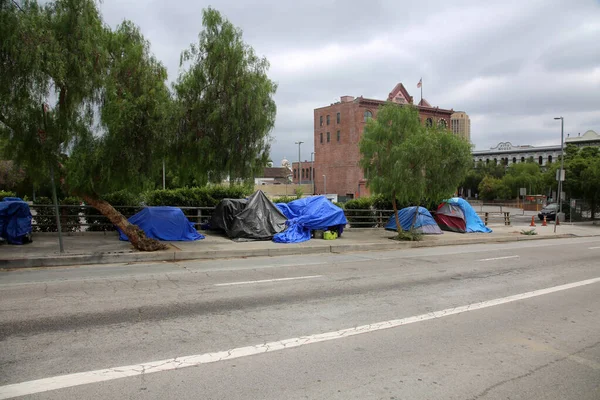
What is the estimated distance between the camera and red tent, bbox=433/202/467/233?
73.7ft

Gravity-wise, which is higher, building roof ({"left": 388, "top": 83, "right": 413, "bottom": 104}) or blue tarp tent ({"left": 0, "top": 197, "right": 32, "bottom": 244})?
building roof ({"left": 388, "top": 83, "right": 413, "bottom": 104})

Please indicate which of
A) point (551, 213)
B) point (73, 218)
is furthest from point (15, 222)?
point (551, 213)

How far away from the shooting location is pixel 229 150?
14.2m

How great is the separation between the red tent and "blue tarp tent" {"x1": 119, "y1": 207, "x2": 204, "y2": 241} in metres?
13.9

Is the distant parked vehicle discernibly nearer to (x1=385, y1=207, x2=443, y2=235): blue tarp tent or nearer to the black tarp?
(x1=385, y1=207, x2=443, y2=235): blue tarp tent

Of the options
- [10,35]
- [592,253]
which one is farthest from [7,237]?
[592,253]

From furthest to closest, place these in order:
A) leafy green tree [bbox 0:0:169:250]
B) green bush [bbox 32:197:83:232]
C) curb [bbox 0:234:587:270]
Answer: green bush [bbox 32:197:83:232] < curb [bbox 0:234:587:270] < leafy green tree [bbox 0:0:169:250]

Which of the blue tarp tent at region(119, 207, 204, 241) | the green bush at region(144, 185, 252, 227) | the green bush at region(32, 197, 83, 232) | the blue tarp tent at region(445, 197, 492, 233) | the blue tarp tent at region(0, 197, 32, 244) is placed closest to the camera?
the blue tarp tent at region(0, 197, 32, 244)

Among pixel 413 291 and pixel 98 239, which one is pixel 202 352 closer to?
pixel 413 291

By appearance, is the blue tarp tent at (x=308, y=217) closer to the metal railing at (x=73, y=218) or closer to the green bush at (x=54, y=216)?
the metal railing at (x=73, y=218)

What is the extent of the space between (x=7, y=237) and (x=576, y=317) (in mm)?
13972

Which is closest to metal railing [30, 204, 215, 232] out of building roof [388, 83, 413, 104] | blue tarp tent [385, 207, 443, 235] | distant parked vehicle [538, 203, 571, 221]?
blue tarp tent [385, 207, 443, 235]

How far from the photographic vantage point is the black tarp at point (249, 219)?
50.9 feet

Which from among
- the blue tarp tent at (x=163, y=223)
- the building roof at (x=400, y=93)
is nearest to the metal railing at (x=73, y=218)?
the blue tarp tent at (x=163, y=223)
